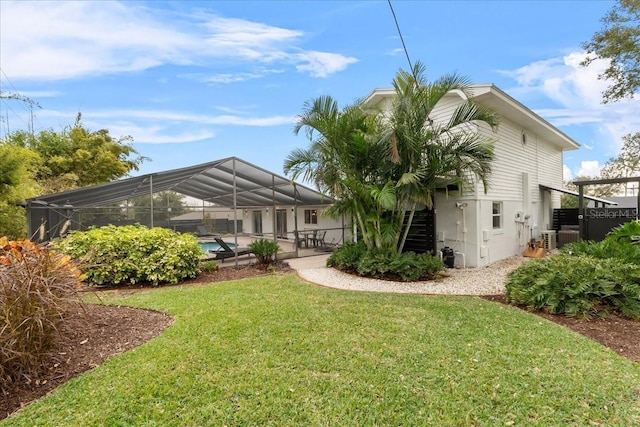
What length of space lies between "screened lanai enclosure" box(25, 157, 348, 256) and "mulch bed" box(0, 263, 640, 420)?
525 centimetres

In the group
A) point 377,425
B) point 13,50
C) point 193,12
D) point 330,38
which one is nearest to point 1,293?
point 377,425

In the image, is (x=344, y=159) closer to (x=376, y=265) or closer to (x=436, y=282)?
(x=376, y=265)

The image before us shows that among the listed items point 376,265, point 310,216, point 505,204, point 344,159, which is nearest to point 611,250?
point 376,265

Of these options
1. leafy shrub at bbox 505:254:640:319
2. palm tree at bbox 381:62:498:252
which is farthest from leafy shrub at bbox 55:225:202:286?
leafy shrub at bbox 505:254:640:319

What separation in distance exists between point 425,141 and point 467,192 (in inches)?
99.1

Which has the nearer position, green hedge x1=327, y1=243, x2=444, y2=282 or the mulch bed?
the mulch bed

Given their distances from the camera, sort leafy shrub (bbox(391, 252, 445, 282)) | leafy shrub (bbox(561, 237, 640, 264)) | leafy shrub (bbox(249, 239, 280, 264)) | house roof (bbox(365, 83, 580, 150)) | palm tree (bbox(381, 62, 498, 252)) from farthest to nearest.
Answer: leafy shrub (bbox(249, 239, 280, 264)) → house roof (bbox(365, 83, 580, 150)) → leafy shrub (bbox(391, 252, 445, 282)) → palm tree (bbox(381, 62, 498, 252)) → leafy shrub (bbox(561, 237, 640, 264))

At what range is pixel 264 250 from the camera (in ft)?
34.3

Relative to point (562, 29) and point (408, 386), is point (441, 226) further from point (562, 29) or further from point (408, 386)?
point (562, 29)

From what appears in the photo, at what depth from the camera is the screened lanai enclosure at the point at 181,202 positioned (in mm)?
9523

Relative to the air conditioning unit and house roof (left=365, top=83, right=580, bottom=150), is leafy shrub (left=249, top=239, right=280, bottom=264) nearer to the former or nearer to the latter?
house roof (left=365, top=83, right=580, bottom=150)

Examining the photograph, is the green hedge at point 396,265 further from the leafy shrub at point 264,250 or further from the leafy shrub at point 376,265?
the leafy shrub at point 264,250

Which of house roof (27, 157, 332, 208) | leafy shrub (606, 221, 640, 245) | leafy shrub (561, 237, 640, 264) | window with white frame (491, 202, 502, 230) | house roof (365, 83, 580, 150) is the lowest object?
leafy shrub (561, 237, 640, 264)

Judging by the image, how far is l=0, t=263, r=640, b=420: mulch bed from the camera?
3082 mm
